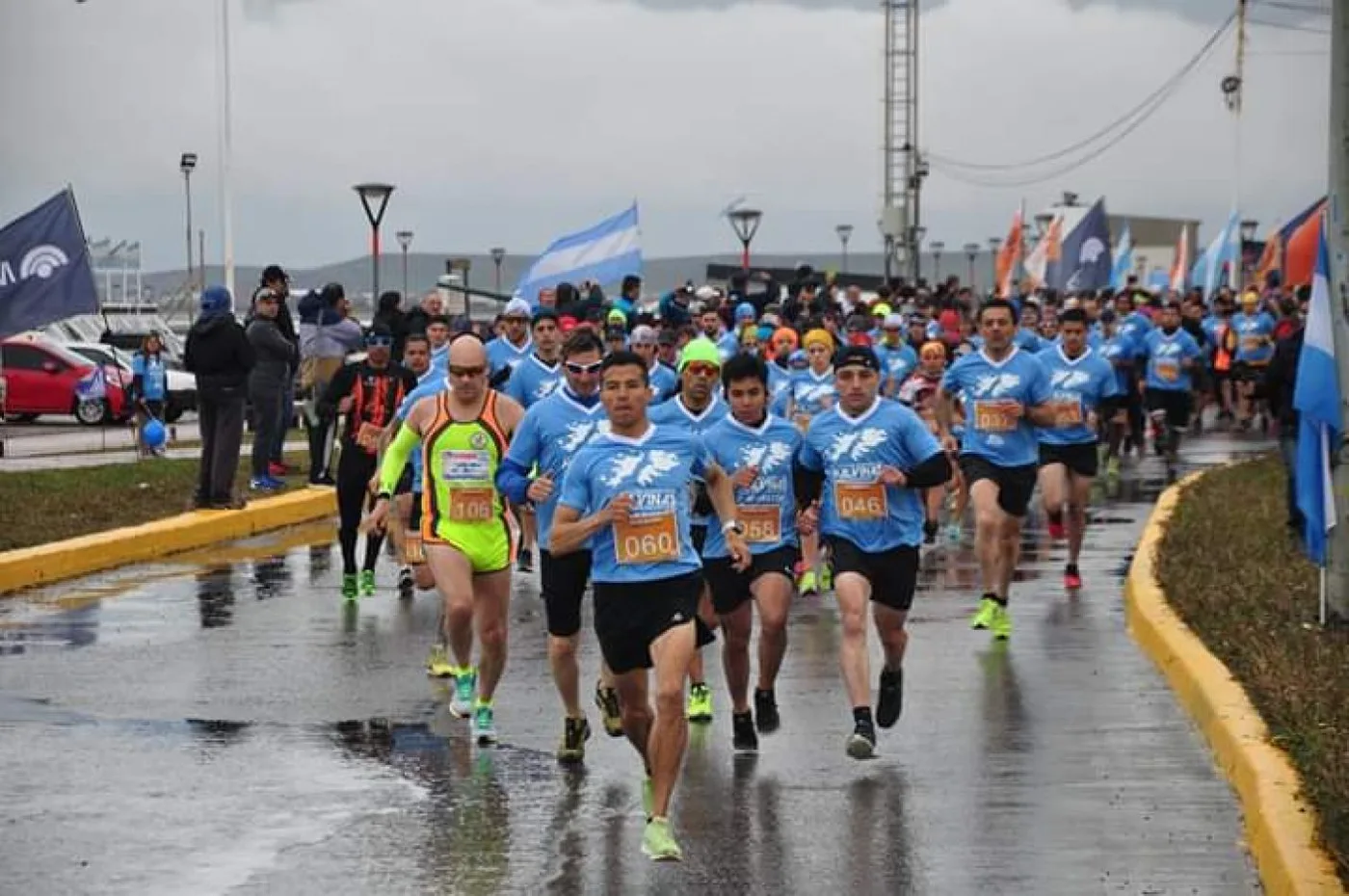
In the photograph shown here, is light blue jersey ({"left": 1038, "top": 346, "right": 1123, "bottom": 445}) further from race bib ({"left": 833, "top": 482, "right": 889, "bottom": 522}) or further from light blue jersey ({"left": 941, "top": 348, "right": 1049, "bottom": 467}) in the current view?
race bib ({"left": 833, "top": 482, "right": 889, "bottom": 522})

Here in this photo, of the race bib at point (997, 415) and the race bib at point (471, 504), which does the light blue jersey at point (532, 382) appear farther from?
the race bib at point (471, 504)

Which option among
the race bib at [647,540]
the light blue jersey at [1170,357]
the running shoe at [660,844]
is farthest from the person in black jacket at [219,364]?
the light blue jersey at [1170,357]

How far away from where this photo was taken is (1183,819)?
389 inches

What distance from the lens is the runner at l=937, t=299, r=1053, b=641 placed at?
15773 millimetres

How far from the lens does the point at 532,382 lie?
16.8m

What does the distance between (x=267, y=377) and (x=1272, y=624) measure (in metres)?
12.5

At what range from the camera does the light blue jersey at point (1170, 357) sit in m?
31.9

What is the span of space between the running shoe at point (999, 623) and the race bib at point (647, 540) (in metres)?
6.10

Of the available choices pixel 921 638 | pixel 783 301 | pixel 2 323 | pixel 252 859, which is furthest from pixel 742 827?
pixel 783 301

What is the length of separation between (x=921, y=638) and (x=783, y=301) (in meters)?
17.7

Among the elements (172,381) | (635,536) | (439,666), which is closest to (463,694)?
(439,666)

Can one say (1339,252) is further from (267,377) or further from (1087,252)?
(1087,252)

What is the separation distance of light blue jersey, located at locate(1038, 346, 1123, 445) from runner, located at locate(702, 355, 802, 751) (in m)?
4.26

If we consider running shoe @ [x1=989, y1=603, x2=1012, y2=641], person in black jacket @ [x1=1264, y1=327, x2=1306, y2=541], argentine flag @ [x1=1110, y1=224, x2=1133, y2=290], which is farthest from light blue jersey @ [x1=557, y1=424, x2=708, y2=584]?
argentine flag @ [x1=1110, y1=224, x2=1133, y2=290]
